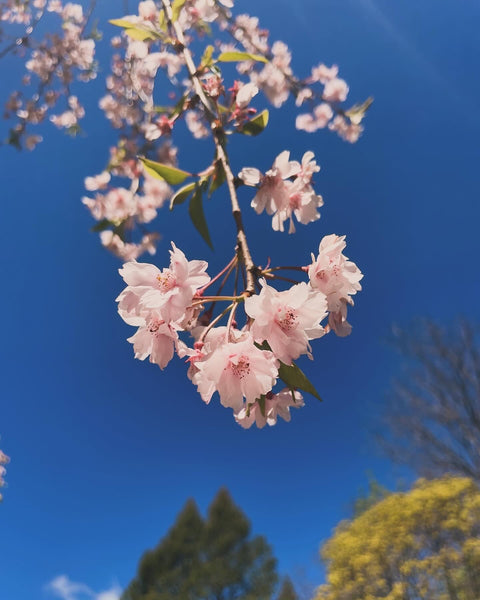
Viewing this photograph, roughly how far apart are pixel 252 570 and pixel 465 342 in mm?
11802

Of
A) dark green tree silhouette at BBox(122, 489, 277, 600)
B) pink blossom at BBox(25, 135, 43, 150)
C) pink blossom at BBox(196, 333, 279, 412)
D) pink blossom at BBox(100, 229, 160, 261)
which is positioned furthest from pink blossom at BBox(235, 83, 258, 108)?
dark green tree silhouette at BBox(122, 489, 277, 600)

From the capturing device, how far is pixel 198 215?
0.94 metres

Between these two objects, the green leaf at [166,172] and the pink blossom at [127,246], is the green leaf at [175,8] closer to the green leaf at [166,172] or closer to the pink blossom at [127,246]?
the green leaf at [166,172]

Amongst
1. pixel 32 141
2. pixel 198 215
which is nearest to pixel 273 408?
pixel 198 215

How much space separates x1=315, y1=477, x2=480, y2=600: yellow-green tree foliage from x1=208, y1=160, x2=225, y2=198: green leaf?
4.39m

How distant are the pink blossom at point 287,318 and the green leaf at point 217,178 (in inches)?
16.3

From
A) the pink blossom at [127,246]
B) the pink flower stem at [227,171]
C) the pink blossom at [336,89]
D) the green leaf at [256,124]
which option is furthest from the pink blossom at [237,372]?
the pink blossom at [336,89]

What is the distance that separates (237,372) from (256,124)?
799 millimetres

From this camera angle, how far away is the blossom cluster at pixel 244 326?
0.60 meters

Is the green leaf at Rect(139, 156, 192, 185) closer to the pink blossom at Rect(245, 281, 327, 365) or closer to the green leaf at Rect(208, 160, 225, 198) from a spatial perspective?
the green leaf at Rect(208, 160, 225, 198)

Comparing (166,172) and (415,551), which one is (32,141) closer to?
(166,172)

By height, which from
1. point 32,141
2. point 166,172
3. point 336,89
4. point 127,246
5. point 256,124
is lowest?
point 166,172

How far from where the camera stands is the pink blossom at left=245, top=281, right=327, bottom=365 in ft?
1.89

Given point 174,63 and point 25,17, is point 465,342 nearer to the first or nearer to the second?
point 174,63
